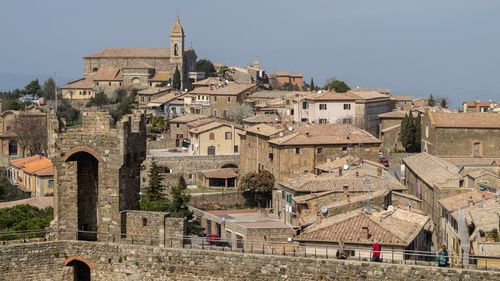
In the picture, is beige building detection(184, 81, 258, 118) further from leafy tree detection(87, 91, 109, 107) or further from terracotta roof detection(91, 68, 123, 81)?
terracotta roof detection(91, 68, 123, 81)

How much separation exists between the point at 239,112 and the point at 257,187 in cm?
2993

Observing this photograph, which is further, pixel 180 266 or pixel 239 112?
pixel 239 112

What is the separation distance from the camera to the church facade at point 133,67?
123 m

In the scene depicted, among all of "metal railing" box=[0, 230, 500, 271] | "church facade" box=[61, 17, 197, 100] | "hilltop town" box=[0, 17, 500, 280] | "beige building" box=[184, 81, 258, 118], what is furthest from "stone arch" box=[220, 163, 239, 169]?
"church facade" box=[61, 17, 197, 100]

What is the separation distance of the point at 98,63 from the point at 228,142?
6486 cm

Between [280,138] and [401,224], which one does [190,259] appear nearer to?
[401,224]

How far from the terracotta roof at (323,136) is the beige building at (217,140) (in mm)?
9533

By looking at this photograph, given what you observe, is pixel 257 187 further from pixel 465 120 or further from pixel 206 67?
pixel 206 67

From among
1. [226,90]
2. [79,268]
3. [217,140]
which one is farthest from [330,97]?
[79,268]

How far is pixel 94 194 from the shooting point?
77.8 feet

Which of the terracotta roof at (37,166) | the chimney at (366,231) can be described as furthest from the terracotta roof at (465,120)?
the chimney at (366,231)

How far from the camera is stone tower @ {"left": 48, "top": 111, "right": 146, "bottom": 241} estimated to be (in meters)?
22.9

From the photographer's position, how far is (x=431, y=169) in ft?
170

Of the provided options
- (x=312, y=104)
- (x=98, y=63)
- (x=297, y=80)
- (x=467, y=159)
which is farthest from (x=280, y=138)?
(x=98, y=63)
